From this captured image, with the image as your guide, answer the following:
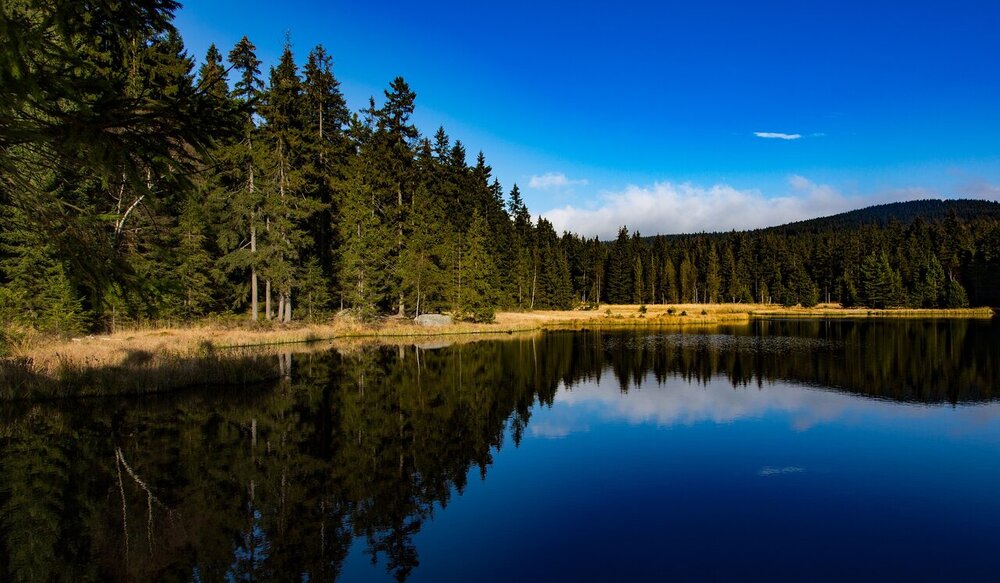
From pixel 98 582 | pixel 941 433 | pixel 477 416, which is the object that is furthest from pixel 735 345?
pixel 98 582

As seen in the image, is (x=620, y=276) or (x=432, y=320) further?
(x=620, y=276)

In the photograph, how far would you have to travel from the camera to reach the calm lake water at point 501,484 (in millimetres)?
8719

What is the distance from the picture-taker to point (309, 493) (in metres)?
11.2

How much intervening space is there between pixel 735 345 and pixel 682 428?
89.7 feet

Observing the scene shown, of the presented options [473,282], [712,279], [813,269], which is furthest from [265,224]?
[813,269]

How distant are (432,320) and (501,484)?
3732 cm

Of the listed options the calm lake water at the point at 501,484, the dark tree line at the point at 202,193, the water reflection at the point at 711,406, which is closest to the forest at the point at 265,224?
the dark tree line at the point at 202,193

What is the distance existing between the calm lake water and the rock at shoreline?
81.2 feet

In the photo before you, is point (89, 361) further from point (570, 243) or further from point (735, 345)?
point (570, 243)

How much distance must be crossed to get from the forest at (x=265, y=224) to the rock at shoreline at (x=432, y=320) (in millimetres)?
1429

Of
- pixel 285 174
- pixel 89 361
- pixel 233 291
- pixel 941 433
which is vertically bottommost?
pixel 941 433

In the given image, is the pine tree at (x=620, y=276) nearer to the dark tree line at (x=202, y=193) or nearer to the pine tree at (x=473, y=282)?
the dark tree line at (x=202, y=193)

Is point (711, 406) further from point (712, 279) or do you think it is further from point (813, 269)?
point (813, 269)

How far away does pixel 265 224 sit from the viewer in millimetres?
38875
